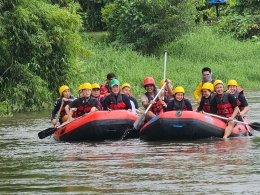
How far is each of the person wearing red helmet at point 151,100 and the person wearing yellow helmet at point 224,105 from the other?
1164 millimetres

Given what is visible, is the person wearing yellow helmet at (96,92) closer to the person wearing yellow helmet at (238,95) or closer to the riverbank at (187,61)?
the person wearing yellow helmet at (238,95)

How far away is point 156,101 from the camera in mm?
17828

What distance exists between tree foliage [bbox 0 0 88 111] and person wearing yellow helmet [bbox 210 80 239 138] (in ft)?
27.7

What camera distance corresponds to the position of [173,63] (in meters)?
37.0

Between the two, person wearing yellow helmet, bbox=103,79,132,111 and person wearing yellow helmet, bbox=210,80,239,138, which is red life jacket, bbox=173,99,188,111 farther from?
person wearing yellow helmet, bbox=103,79,132,111

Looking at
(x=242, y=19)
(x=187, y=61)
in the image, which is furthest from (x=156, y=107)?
(x=242, y=19)

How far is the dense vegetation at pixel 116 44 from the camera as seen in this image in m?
24.6

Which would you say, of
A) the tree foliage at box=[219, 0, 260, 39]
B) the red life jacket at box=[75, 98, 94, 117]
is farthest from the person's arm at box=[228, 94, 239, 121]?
the tree foliage at box=[219, 0, 260, 39]

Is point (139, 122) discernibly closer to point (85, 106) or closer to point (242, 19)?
point (85, 106)

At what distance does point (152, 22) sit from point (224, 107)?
23405 millimetres

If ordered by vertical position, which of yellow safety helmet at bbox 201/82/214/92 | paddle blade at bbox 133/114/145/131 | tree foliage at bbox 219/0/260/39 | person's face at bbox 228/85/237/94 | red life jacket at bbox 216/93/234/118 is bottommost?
paddle blade at bbox 133/114/145/131

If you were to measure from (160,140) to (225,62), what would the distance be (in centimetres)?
2173

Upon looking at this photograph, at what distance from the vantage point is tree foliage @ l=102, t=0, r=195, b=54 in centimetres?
3956

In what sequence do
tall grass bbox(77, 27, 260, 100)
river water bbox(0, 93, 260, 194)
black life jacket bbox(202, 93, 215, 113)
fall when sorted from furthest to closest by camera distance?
tall grass bbox(77, 27, 260, 100), black life jacket bbox(202, 93, 215, 113), river water bbox(0, 93, 260, 194)
